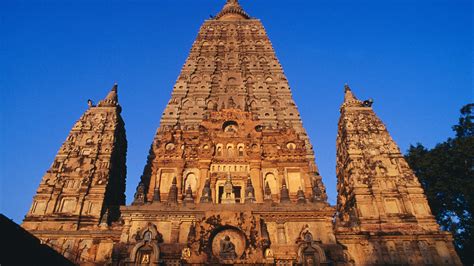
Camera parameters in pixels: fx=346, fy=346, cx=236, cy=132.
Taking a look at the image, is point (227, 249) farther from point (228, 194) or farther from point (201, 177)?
point (201, 177)

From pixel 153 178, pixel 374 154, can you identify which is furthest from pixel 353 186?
pixel 153 178

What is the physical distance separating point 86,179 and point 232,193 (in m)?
9.16

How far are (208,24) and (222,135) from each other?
16.9 metres

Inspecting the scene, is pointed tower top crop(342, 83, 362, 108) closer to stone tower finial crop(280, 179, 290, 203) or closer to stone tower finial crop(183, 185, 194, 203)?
stone tower finial crop(280, 179, 290, 203)

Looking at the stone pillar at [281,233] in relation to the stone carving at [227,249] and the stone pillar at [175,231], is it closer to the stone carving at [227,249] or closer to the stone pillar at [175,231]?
the stone carving at [227,249]

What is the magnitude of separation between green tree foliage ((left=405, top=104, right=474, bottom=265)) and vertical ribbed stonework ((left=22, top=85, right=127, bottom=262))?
23934 millimetres

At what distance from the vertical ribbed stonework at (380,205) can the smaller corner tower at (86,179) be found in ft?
45.0

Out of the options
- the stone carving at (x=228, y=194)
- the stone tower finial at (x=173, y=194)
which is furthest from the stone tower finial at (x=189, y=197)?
the stone carving at (x=228, y=194)

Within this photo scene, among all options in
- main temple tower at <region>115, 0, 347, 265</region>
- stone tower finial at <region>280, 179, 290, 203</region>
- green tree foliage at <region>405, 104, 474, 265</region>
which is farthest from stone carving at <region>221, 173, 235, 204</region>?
green tree foliage at <region>405, 104, 474, 265</region>

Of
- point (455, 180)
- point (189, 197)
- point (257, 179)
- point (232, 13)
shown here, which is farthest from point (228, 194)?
point (232, 13)

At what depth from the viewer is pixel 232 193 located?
696 inches

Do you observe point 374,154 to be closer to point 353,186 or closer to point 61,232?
point 353,186

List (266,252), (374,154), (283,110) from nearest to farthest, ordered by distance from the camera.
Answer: (266,252)
(374,154)
(283,110)

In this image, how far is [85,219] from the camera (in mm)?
19047
